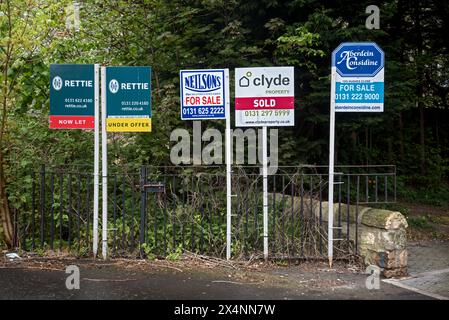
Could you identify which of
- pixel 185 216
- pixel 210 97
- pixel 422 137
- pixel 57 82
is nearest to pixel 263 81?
pixel 210 97

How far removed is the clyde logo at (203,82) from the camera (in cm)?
705

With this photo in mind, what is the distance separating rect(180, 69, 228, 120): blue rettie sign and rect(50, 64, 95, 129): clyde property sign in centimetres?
127

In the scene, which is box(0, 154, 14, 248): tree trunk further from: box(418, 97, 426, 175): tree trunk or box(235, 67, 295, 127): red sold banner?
box(418, 97, 426, 175): tree trunk

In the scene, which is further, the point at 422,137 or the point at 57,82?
the point at 422,137

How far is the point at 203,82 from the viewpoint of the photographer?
23.2ft

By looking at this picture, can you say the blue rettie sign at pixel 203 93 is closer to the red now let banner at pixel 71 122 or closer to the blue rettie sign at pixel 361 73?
the red now let banner at pixel 71 122

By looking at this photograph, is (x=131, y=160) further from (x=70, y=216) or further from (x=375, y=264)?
(x=375, y=264)

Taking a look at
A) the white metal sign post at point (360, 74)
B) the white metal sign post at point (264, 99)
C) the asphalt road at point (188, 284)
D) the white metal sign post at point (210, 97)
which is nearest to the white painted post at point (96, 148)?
the asphalt road at point (188, 284)

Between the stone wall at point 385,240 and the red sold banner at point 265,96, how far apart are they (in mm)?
1695

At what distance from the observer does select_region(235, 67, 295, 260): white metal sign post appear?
698 centimetres

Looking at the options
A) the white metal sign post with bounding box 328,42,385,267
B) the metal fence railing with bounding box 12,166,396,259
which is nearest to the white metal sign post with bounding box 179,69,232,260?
the metal fence railing with bounding box 12,166,396,259

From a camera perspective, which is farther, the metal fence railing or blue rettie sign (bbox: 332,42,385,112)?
the metal fence railing

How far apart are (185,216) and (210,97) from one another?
177 centimetres

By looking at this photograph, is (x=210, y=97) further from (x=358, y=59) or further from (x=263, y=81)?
(x=358, y=59)
